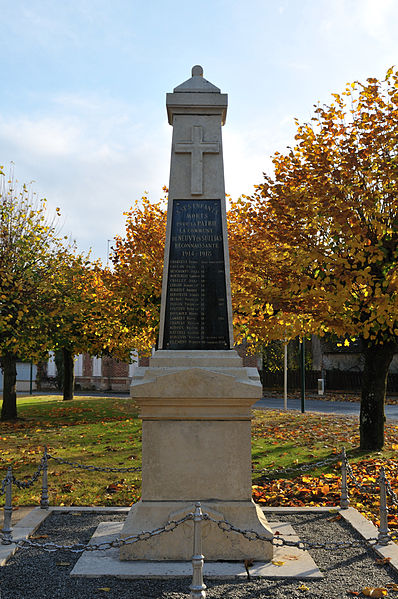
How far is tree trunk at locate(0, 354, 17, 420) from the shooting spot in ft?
59.4

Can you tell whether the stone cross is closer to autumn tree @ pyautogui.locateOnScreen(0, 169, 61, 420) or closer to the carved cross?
the carved cross

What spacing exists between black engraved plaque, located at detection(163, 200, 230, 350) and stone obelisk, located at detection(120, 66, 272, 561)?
1 cm

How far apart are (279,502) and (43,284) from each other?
1173 cm

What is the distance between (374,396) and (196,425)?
24.7 ft

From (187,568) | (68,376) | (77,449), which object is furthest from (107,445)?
(68,376)

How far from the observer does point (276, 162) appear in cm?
1330

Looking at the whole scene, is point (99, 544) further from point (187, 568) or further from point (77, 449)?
point (77, 449)

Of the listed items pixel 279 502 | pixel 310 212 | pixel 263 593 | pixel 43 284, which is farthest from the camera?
pixel 43 284

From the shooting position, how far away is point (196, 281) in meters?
6.44

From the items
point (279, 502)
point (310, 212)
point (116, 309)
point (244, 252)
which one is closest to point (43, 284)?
point (116, 309)

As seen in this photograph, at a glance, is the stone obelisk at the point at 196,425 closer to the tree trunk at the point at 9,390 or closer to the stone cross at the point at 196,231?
the stone cross at the point at 196,231

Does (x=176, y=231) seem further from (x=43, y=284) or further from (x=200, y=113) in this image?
(x=43, y=284)

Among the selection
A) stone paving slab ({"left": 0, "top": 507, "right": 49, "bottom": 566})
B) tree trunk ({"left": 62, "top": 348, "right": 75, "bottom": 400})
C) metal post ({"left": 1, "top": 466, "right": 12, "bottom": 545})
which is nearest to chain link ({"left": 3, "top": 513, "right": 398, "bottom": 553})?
stone paving slab ({"left": 0, "top": 507, "right": 49, "bottom": 566})

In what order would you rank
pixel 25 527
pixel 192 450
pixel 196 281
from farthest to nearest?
1. pixel 25 527
2. pixel 196 281
3. pixel 192 450
